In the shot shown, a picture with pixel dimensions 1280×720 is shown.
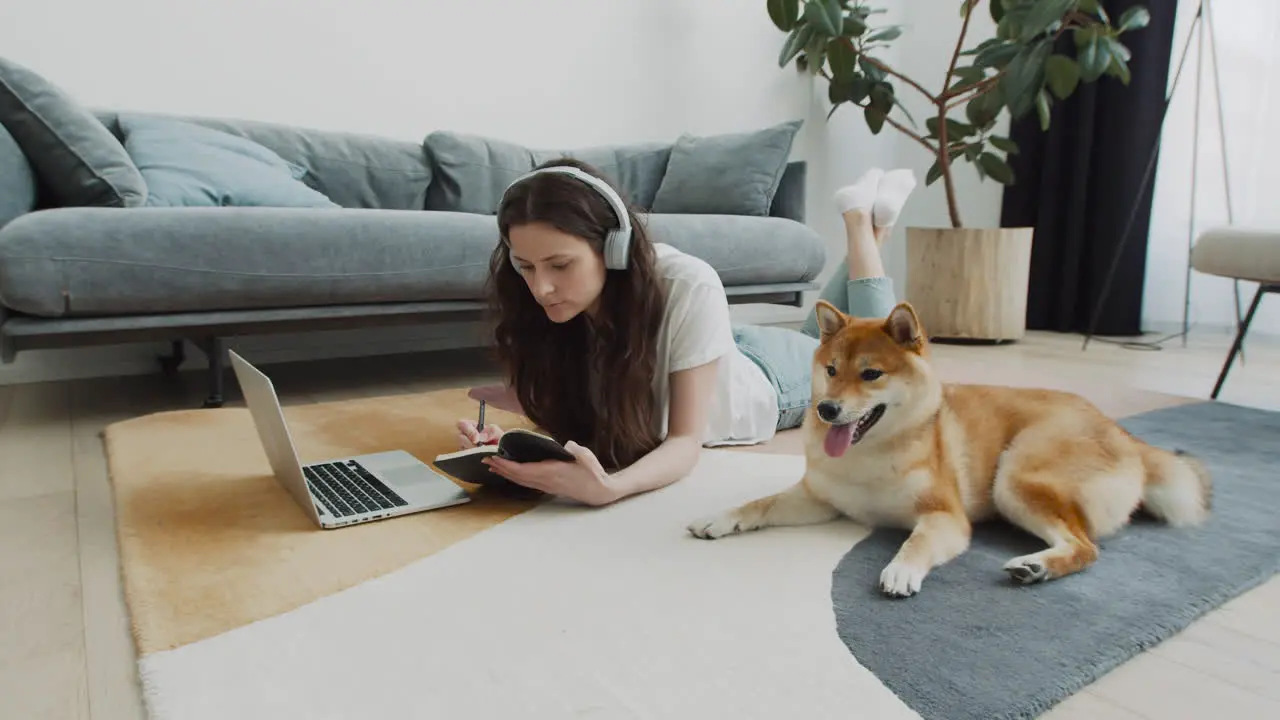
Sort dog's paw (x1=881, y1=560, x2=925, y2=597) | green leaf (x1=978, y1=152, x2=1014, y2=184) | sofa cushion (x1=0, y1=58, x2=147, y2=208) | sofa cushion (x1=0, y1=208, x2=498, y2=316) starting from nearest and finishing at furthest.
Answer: dog's paw (x1=881, y1=560, x2=925, y2=597)
sofa cushion (x1=0, y1=208, x2=498, y2=316)
sofa cushion (x1=0, y1=58, x2=147, y2=208)
green leaf (x1=978, y1=152, x2=1014, y2=184)

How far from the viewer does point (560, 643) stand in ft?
3.43

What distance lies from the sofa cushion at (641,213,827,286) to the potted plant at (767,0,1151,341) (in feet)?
2.06

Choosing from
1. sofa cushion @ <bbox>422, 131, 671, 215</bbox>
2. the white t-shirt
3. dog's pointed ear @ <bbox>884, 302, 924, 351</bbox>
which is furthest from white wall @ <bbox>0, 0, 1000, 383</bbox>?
dog's pointed ear @ <bbox>884, 302, 924, 351</bbox>

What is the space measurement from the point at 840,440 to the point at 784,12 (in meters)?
2.81

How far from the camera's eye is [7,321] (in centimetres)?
208

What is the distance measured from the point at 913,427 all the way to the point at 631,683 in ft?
2.02

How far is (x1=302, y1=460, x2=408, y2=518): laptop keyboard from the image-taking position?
1.53 metres

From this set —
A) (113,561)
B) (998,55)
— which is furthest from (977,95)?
(113,561)

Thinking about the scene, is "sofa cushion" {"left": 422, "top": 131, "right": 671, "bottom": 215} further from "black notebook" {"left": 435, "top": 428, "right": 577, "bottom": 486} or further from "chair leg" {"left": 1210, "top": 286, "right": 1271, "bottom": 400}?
"chair leg" {"left": 1210, "top": 286, "right": 1271, "bottom": 400}

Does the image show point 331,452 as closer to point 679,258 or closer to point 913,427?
point 679,258

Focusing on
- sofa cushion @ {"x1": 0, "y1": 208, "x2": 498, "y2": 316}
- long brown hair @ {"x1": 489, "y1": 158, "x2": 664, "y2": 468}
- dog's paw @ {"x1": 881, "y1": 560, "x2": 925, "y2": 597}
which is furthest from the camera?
sofa cushion @ {"x1": 0, "y1": 208, "x2": 498, "y2": 316}

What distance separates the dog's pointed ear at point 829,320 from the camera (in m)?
1.37

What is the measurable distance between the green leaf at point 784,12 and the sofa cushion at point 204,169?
6.56 feet

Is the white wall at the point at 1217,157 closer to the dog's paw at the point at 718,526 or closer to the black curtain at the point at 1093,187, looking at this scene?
the black curtain at the point at 1093,187
